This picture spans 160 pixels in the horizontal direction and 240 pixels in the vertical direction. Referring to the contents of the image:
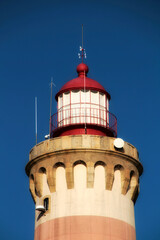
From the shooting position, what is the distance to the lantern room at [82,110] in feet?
117

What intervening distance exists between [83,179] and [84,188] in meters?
0.49

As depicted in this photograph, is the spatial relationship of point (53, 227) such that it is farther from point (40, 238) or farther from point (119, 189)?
point (119, 189)

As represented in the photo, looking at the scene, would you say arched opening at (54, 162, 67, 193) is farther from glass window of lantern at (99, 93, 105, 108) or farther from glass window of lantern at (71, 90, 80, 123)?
glass window of lantern at (99, 93, 105, 108)

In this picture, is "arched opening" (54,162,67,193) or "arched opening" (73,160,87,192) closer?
"arched opening" (73,160,87,192)

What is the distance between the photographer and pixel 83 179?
33.7 metres

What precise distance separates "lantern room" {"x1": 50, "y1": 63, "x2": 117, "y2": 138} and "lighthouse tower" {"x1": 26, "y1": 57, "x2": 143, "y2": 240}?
0.19 ft

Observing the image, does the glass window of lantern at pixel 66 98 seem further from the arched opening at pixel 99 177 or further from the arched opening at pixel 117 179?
the arched opening at pixel 117 179

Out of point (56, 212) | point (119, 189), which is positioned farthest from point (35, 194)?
point (119, 189)

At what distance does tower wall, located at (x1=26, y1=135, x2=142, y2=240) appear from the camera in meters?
32.8

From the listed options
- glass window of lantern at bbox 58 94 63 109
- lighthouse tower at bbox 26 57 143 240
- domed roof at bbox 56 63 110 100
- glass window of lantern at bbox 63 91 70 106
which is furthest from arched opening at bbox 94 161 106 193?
domed roof at bbox 56 63 110 100

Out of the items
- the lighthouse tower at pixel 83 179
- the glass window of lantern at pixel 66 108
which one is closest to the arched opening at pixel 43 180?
the lighthouse tower at pixel 83 179

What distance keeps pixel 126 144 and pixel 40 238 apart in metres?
7.09

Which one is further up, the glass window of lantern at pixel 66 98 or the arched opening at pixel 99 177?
the glass window of lantern at pixel 66 98

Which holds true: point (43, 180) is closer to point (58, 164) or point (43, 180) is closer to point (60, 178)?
point (60, 178)
